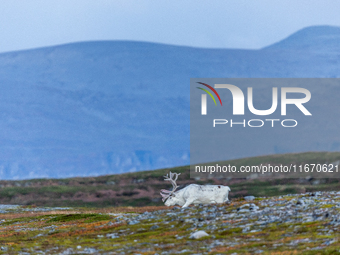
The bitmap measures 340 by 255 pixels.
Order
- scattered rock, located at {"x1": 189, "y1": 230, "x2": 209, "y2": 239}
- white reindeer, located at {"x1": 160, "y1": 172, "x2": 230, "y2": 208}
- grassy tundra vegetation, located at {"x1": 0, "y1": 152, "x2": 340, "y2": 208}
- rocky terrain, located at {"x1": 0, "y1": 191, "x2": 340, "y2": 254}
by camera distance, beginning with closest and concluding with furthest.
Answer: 1. rocky terrain, located at {"x1": 0, "y1": 191, "x2": 340, "y2": 254}
2. scattered rock, located at {"x1": 189, "y1": 230, "x2": 209, "y2": 239}
3. white reindeer, located at {"x1": 160, "y1": 172, "x2": 230, "y2": 208}
4. grassy tundra vegetation, located at {"x1": 0, "y1": 152, "x2": 340, "y2": 208}

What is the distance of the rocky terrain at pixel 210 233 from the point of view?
2142 centimetres

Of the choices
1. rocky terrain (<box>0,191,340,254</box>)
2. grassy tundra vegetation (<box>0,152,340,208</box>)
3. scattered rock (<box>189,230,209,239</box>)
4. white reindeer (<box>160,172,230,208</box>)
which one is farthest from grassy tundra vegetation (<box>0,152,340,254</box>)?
grassy tundra vegetation (<box>0,152,340,208</box>)

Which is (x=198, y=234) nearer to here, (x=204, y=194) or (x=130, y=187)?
(x=204, y=194)

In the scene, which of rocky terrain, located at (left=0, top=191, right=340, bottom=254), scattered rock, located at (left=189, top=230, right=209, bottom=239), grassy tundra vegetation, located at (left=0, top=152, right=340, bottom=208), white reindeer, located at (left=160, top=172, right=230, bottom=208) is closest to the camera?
rocky terrain, located at (left=0, top=191, right=340, bottom=254)

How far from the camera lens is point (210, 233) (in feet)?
84.9

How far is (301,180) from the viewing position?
320 feet

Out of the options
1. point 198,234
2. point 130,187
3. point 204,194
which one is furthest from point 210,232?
point 130,187

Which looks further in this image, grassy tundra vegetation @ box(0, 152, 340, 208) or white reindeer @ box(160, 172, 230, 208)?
grassy tundra vegetation @ box(0, 152, 340, 208)

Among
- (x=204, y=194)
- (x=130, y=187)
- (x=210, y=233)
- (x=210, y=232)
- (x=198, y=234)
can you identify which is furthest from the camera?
(x=130, y=187)

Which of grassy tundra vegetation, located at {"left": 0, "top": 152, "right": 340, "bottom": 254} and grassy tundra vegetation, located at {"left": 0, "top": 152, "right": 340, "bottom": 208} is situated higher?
grassy tundra vegetation, located at {"left": 0, "top": 152, "right": 340, "bottom": 254}

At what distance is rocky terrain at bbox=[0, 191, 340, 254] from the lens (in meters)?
21.4

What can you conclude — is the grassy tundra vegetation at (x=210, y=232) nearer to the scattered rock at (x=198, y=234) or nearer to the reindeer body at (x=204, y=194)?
the scattered rock at (x=198, y=234)

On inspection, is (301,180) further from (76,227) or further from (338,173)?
(76,227)

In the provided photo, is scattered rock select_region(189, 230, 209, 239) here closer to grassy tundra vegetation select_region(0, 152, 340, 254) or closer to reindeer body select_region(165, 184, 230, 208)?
grassy tundra vegetation select_region(0, 152, 340, 254)
